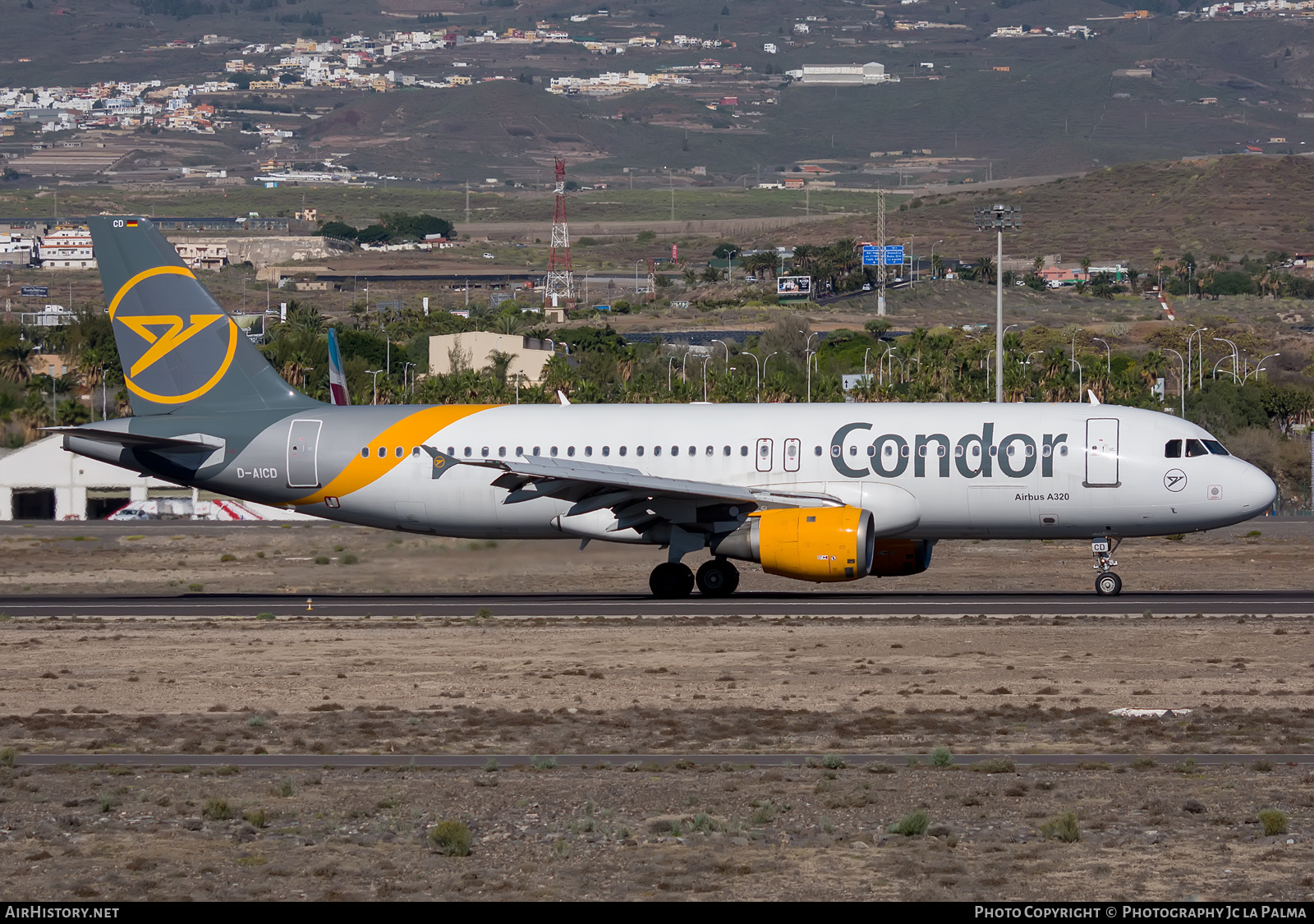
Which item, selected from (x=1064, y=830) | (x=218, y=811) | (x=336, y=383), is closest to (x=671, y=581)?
(x=336, y=383)

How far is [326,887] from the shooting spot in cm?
1470

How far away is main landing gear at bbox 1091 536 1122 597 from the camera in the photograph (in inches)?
1500

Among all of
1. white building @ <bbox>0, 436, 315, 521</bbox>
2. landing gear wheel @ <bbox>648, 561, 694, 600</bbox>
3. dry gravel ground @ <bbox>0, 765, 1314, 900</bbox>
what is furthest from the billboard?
dry gravel ground @ <bbox>0, 765, 1314, 900</bbox>

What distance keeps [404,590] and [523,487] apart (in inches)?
300

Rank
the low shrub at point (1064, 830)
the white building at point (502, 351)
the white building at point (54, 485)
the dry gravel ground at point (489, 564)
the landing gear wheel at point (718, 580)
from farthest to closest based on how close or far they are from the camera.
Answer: the white building at point (502, 351)
the white building at point (54, 485)
the dry gravel ground at point (489, 564)
the landing gear wheel at point (718, 580)
the low shrub at point (1064, 830)

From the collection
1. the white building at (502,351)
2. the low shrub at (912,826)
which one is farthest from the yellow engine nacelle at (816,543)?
the white building at (502,351)

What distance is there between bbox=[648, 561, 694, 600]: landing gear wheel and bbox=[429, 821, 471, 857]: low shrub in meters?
22.9

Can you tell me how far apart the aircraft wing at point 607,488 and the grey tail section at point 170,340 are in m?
5.32

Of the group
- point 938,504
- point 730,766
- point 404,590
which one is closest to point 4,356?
point 404,590

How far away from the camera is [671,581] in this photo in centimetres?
3903

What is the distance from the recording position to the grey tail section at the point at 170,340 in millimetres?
40531

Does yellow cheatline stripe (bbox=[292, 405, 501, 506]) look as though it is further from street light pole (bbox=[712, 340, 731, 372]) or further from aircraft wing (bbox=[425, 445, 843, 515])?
street light pole (bbox=[712, 340, 731, 372])

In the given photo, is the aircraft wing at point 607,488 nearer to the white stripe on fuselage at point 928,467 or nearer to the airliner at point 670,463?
the airliner at point 670,463
